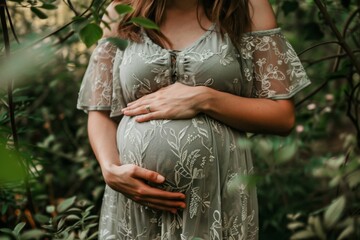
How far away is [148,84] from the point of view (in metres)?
2.03

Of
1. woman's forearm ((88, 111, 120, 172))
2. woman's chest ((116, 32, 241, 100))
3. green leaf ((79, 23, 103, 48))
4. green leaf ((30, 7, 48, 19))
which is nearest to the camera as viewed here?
green leaf ((79, 23, 103, 48))

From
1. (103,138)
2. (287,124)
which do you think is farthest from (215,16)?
(103,138)

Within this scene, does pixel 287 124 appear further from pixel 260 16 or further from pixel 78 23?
pixel 78 23

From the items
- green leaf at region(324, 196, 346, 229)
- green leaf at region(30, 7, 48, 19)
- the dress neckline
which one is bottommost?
the dress neckline

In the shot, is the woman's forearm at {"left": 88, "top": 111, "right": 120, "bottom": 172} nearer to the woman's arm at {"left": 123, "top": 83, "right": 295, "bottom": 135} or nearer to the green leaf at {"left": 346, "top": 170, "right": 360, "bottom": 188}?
the woman's arm at {"left": 123, "top": 83, "right": 295, "bottom": 135}

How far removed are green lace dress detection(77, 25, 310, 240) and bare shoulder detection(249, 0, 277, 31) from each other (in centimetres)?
3

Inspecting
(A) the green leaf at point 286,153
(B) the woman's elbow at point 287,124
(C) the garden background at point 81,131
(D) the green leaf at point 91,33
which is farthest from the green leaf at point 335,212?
(B) the woman's elbow at point 287,124

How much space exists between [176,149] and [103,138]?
0.38m

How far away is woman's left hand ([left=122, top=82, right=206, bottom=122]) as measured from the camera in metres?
1.93

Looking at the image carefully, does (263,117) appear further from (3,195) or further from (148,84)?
(3,195)

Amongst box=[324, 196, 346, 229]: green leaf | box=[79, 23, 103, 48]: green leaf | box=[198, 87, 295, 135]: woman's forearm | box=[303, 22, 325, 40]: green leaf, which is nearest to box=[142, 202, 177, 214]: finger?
box=[198, 87, 295, 135]: woman's forearm

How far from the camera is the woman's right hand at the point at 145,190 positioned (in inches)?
73.9

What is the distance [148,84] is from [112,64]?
23 centimetres

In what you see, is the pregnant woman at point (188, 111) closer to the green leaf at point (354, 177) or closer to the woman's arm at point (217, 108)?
the woman's arm at point (217, 108)
